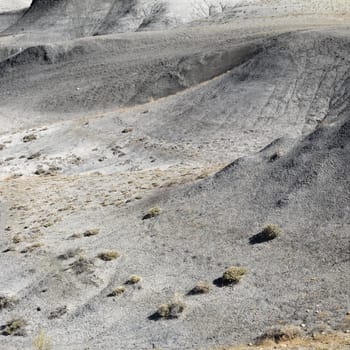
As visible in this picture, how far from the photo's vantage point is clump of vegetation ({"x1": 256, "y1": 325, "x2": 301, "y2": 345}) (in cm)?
1702

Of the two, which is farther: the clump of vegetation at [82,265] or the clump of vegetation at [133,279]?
the clump of vegetation at [82,265]

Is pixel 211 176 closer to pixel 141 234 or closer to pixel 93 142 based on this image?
pixel 141 234

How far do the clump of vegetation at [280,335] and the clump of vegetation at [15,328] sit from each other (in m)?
8.04

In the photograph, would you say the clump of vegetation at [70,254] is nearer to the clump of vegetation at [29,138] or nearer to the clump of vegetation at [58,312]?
the clump of vegetation at [58,312]

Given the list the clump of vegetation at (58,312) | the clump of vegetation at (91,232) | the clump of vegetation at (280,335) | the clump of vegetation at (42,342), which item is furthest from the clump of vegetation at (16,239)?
the clump of vegetation at (280,335)

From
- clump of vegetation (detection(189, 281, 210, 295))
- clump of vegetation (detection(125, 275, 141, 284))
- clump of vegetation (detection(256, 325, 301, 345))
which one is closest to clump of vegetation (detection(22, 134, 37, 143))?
clump of vegetation (detection(125, 275, 141, 284))

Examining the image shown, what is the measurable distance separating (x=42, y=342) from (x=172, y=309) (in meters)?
3.95

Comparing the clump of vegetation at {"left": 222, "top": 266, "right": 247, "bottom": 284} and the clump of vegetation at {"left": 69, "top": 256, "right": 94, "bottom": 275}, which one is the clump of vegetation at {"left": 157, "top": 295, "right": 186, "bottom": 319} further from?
the clump of vegetation at {"left": 69, "top": 256, "right": 94, "bottom": 275}

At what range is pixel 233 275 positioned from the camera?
21172 mm

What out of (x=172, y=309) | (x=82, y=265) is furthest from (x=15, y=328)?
(x=172, y=309)

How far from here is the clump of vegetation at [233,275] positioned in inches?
832

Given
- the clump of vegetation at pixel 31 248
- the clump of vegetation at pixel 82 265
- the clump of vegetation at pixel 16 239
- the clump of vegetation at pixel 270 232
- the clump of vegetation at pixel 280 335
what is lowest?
the clump of vegetation at pixel 16 239

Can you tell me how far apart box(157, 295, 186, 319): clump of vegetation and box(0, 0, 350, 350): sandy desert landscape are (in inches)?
1.7

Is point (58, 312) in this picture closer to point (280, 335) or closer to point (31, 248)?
point (31, 248)
